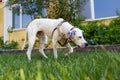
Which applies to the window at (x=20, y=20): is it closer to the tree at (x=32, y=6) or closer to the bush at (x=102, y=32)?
the tree at (x=32, y=6)

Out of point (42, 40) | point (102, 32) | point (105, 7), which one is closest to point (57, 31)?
point (42, 40)

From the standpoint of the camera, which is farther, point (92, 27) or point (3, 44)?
point (3, 44)

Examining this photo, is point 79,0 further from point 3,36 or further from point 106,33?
point 3,36

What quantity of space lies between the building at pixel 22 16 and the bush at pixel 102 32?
48 cm

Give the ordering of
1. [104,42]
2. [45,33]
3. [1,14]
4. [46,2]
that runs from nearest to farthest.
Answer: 1. [45,33]
2. [104,42]
3. [46,2]
4. [1,14]

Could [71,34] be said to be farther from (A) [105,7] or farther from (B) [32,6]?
(B) [32,6]

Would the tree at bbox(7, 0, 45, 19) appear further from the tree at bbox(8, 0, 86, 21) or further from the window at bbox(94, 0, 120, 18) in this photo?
the window at bbox(94, 0, 120, 18)

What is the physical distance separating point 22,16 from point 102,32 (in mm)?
5841

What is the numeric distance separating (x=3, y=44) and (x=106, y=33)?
6.33 meters

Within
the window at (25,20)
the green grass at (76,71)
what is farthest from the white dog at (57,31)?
the window at (25,20)

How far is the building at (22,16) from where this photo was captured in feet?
39.5

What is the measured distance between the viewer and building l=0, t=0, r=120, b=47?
12055 millimetres

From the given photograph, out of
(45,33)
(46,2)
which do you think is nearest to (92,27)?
(46,2)

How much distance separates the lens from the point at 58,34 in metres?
6.69
